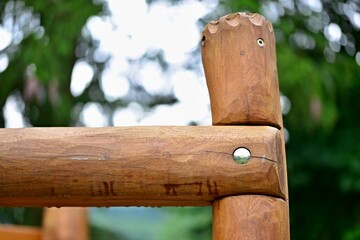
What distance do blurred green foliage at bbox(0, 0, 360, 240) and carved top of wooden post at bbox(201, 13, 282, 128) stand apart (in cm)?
230

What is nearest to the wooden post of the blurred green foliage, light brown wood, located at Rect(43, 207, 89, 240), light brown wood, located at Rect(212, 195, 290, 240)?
light brown wood, located at Rect(212, 195, 290, 240)

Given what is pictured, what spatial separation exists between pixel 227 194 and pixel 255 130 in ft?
0.42

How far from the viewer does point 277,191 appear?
146 centimetres

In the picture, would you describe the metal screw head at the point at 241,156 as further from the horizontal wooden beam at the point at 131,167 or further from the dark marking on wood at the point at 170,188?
the dark marking on wood at the point at 170,188

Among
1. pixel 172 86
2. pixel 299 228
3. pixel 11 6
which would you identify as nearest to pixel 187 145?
pixel 11 6

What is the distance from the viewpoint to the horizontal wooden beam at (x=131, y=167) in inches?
56.8

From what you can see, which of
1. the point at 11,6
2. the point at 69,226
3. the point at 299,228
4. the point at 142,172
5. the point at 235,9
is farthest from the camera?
the point at 299,228

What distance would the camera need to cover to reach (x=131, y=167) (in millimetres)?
1440

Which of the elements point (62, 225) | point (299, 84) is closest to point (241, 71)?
point (62, 225)

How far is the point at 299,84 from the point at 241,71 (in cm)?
268

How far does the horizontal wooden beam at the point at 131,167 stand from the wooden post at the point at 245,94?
0.10 ft

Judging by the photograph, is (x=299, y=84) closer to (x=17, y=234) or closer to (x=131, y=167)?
(x=17, y=234)

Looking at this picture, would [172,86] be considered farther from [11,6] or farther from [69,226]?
[69,226]

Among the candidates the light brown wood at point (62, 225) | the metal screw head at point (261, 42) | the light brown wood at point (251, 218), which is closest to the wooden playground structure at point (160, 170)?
the light brown wood at point (251, 218)
